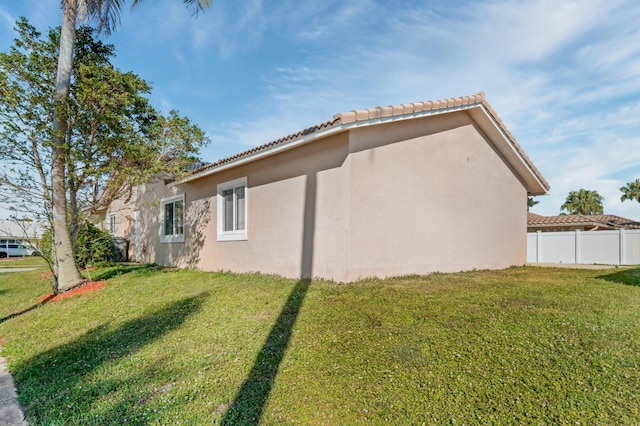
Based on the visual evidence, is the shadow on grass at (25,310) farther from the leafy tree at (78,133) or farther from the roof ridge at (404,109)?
the roof ridge at (404,109)

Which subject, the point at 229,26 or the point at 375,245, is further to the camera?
the point at 229,26

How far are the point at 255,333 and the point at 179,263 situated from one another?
9.76m

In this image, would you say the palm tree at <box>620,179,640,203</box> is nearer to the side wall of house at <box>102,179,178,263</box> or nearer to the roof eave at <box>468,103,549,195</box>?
the roof eave at <box>468,103,549,195</box>

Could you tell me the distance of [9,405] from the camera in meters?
3.63

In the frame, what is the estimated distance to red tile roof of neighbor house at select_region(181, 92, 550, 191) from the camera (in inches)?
282

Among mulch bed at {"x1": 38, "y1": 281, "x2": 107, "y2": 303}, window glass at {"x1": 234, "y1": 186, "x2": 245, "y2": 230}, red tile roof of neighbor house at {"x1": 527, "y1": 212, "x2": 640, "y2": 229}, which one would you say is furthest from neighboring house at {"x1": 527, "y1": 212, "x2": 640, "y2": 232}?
mulch bed at {"x1": 38, "y1": 281, "x2": 107, "y2": 303}

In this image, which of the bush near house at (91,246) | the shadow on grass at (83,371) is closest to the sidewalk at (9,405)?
the shadow on grass at (83,371)

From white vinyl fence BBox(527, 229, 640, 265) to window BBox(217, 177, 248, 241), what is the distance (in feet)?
55.1

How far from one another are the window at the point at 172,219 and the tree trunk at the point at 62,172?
4432 mm

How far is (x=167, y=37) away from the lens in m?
11.4

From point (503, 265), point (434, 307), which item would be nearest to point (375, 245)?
point (434, 307)

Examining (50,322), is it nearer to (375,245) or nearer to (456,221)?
(375,245)

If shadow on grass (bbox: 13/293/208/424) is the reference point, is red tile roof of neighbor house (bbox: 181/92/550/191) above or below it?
above

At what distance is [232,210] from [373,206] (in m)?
5.09
